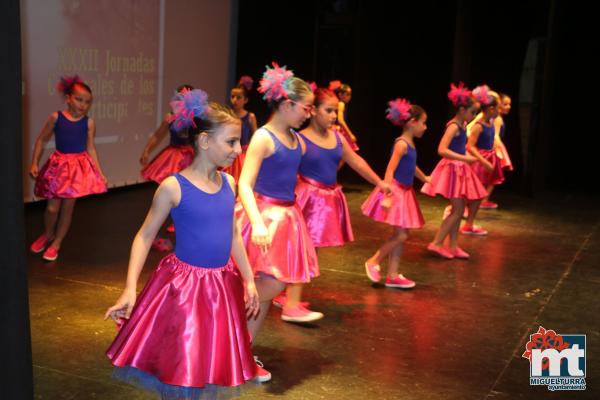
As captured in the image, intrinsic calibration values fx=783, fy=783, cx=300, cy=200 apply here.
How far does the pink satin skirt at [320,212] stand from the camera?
4953 millimetres

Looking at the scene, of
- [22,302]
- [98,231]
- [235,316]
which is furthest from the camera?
[98,231]

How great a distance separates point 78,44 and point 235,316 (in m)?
6.22

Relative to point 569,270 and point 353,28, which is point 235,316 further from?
point 353,28

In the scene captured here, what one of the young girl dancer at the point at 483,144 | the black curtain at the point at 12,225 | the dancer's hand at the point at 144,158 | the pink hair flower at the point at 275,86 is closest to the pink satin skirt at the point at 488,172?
the young girl dancer at the point at 483,144

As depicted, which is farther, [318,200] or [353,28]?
[353,28]

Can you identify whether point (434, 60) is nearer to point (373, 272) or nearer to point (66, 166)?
point (373, 272)

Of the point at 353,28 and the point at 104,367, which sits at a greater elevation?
the point at 353,28

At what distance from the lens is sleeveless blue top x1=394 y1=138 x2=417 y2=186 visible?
19.1 ft

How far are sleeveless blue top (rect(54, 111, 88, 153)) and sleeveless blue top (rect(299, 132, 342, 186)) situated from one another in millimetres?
2333

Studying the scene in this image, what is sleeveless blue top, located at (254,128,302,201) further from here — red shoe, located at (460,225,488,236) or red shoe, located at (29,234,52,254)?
red shoe, located at (460,225,488,236)

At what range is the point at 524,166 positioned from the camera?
11555mm

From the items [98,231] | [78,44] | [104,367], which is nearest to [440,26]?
[78,44]

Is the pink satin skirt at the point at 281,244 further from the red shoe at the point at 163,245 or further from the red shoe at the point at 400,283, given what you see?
the red shoe at the point at 163,245

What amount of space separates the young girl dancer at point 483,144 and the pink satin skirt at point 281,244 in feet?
10.6
